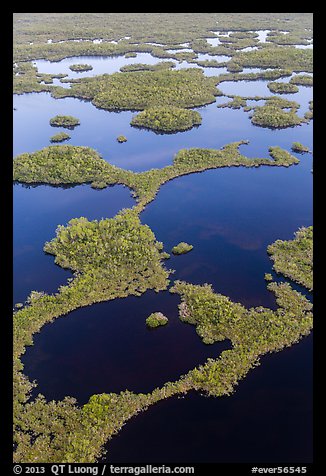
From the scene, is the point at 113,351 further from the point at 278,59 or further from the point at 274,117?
the point at 278,59

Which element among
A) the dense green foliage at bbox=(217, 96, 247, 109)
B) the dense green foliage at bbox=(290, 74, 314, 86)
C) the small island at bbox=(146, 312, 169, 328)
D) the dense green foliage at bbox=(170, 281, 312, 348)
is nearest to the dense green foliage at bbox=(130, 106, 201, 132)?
the dense green foliage at bbox=(217, 96, 247, 109)

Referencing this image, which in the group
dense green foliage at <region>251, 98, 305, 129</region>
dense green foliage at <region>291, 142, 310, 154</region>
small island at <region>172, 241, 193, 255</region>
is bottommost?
small island at <region>172, 241, 193, 255</region>

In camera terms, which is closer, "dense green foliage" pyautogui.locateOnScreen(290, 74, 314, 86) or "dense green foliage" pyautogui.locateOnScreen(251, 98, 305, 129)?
"dense green foliage" pyautogui.locateOnScreen(251, 98, 305, 129)

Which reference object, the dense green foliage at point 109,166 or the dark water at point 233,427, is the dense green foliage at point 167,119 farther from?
the dark water at point 233,427

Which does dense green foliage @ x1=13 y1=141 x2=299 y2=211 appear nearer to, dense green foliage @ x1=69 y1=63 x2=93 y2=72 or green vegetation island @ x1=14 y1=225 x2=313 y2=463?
green vegetation island @ x1=14 y1=225 x2=313 y2=463

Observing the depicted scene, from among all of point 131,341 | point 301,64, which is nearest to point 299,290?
point 131,341

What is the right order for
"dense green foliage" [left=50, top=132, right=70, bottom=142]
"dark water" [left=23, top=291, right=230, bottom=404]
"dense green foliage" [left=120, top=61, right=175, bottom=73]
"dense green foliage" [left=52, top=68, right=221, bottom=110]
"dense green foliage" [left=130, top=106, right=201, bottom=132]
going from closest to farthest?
1. "dark water" [left=23, top=291, right=230, bottom=404]
2. "dense green foliage" [left=50, top=132, right=70, bottom=142]
3. "dense green foliage" [left=130, top=106, right=201, bottom=132]
4. "dense green foliage" [left=52, top=68, right=221, bottom=110]
5. "dense green foliage" [left=120, top=61, right=175, bottom=73]

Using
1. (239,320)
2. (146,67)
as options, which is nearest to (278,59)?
(146,67)

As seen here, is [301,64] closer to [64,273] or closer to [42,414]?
[64,273]
